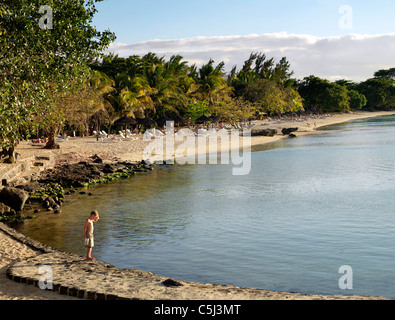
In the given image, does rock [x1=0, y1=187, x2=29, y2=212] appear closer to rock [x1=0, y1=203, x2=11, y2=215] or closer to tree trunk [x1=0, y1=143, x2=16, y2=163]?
rock [x1=0, y1=203, x2=11, y2=215]

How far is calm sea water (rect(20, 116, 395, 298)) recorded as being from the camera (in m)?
12.6

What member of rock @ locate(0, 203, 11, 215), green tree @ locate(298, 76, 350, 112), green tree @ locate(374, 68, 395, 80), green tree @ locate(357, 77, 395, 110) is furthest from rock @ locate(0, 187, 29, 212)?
green tree @ locate(374, 68, 395, 80)

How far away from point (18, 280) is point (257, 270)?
6.12 meters

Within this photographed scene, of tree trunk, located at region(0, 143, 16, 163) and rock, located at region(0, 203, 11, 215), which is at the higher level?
tree trunk, located at region(0, 143, 16, 163)

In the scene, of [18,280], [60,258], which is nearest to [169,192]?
[60,258]

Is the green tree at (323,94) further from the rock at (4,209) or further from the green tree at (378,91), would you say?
the rock at (4,209)

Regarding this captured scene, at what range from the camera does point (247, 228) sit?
17.3 meters

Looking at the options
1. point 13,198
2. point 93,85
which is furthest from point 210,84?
point 13,198

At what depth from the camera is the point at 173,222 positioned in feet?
60.4

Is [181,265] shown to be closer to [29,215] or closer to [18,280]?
[18,280]

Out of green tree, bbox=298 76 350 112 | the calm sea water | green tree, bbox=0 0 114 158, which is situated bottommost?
the calm sea water

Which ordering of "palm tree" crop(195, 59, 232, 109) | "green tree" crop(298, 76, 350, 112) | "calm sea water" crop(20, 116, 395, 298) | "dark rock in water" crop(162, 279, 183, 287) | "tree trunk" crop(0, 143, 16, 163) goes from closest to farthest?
1. "dark rock in water" crop(162, 279, 183, 287)
2. "calm sea water" crop(20, 116, 395, 298)
3. "tree trunk" crop(0, 143, 16, 163)
4. "palm tree" crop(195, 59, 232, 109)
5. "green tree" crop(298, 76, 350, 112)

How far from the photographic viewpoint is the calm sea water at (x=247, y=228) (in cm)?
1259

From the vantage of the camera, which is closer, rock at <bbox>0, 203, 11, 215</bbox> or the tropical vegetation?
the tropical vegetation
